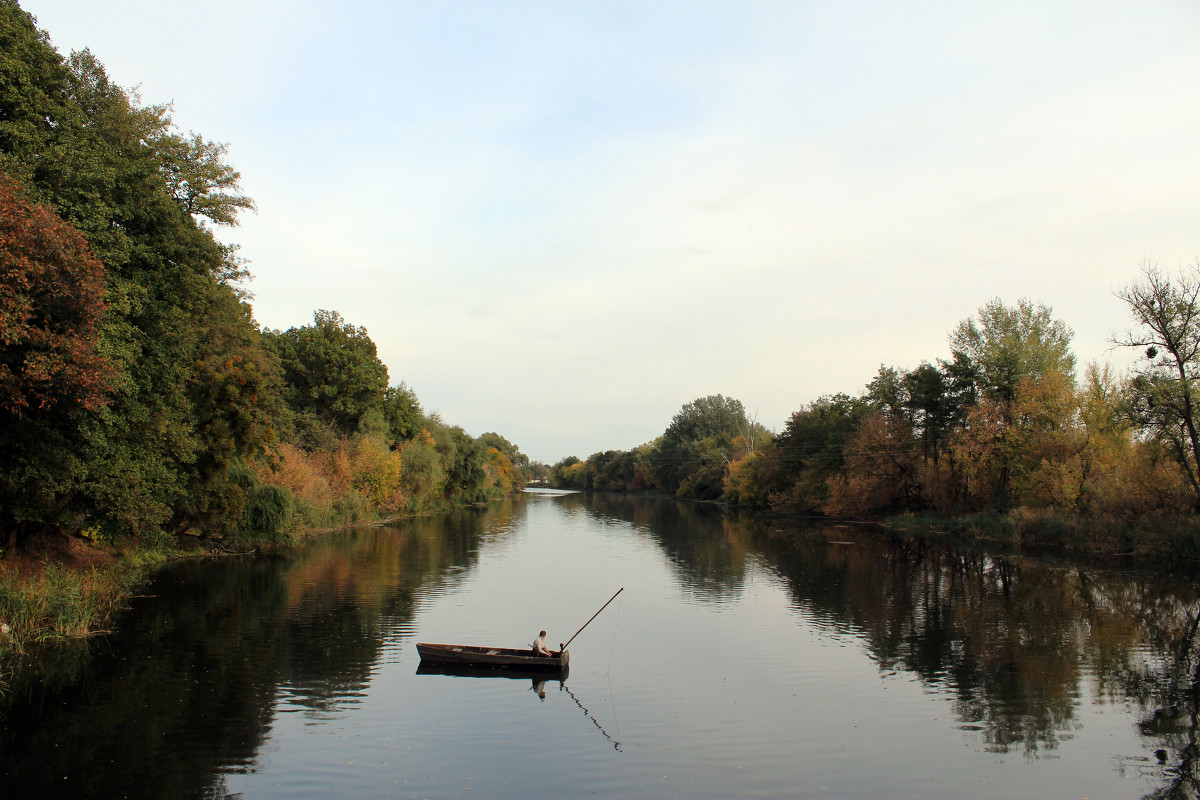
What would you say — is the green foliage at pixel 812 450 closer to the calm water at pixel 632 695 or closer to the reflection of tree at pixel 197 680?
the calm water at pixel 632 695

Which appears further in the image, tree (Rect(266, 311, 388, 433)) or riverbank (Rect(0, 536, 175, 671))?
tree (Rect(266, 311, 388, 433))

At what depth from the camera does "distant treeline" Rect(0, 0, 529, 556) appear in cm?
1622

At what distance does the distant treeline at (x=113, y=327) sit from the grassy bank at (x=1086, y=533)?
40572 mm

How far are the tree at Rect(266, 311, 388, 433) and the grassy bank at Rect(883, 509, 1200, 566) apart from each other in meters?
45.7

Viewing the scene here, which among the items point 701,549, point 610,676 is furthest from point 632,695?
point 701,549

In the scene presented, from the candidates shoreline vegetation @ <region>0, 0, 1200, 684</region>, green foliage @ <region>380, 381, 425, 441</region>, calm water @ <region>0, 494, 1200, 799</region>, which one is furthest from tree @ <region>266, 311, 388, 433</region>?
calm water @ <region>0, 494, 1200, 799</region>

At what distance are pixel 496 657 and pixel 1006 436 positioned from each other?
43869mm

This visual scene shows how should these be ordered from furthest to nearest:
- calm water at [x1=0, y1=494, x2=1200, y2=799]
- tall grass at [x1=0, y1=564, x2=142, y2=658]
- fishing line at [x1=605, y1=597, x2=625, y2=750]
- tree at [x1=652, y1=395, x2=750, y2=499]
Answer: tree at [x1=652, y1=395, x2=750, y2=499]
tall grass at [x1=0, y1=564, x2=142, y2=658]
fishing line at [x1=605, y1=597, x2=625, y2=750]
calm water at [x1=0, y1=494, x2=1200, y2=799]

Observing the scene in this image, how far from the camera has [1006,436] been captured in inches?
1901

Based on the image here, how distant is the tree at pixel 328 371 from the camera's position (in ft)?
191

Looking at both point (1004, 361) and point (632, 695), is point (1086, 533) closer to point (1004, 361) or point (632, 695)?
point (1004, 361)

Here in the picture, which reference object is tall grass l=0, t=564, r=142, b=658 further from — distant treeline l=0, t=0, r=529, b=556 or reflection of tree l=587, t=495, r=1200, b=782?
reflection of tree l=587, t=495, r=1200, b=782

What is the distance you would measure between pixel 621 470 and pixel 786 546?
Result: 4828 inches

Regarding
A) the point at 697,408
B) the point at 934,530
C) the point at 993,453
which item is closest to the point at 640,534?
the point at 934,530
